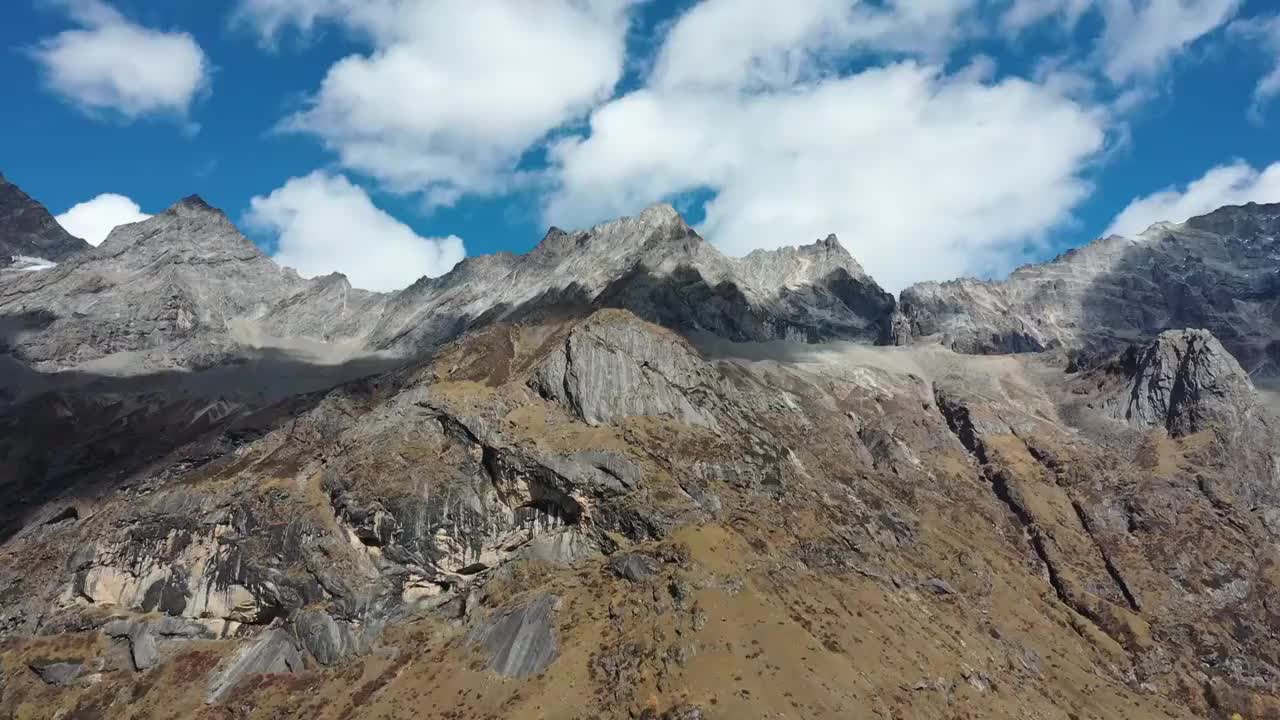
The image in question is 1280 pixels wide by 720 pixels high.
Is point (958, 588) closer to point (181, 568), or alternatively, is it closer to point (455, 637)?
point (455, 637)

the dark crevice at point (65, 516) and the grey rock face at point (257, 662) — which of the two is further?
the dark crevice at point (65, 516)

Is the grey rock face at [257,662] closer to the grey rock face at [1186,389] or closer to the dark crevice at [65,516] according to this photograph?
the dark crevice at [65,516]

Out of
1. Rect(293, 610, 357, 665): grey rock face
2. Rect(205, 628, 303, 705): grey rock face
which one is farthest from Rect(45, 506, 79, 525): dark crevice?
Rect(293, 610, 357, 665): grey rock face

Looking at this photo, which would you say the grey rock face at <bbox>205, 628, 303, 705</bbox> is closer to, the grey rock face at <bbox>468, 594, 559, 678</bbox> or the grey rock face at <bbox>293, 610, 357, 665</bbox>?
the grey rock face at <bbox>293, 610, 357, 665</bbox>

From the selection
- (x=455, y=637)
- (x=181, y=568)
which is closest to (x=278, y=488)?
(x=181, y=568)

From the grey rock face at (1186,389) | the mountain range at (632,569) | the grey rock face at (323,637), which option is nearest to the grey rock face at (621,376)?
the mountain range at (632,569)

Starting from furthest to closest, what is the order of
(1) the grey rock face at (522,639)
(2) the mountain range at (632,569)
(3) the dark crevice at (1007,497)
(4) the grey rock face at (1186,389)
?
(4) the grey rock face at (1186,389)
(3) the dark crevice at (1007,497)
(2) the mountain range at (632,569)
(1) the grey rock face at (522,639)
